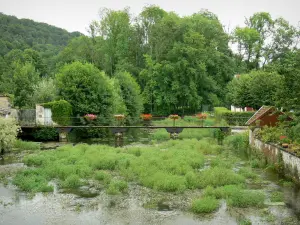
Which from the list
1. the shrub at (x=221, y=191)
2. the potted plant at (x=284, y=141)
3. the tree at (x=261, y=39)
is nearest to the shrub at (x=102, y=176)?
the shrub at (x=221, y=191)

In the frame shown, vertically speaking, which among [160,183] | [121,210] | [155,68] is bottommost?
[121,210]

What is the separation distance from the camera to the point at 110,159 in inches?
900

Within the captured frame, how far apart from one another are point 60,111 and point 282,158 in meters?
22.5

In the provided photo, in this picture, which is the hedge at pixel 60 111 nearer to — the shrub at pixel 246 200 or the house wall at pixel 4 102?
the house wall at pixel 4 102

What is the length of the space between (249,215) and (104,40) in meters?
52.0

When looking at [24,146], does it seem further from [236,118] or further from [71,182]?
[236,118]

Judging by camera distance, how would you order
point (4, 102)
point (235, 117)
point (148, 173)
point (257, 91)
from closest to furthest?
point (148, 173)
point (4, 102)
point (235, 117)
point (257, 91)

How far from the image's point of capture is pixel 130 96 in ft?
164

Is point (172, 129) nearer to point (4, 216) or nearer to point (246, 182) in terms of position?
point (246, 182)

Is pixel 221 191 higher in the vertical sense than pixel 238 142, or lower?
lower

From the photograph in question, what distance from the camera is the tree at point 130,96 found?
49.7 metres

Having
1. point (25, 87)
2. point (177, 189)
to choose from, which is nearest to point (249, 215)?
point (177, 189)

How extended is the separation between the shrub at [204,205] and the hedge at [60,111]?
23.4 metres

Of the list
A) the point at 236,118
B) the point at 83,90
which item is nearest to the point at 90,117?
the point at 83,90
